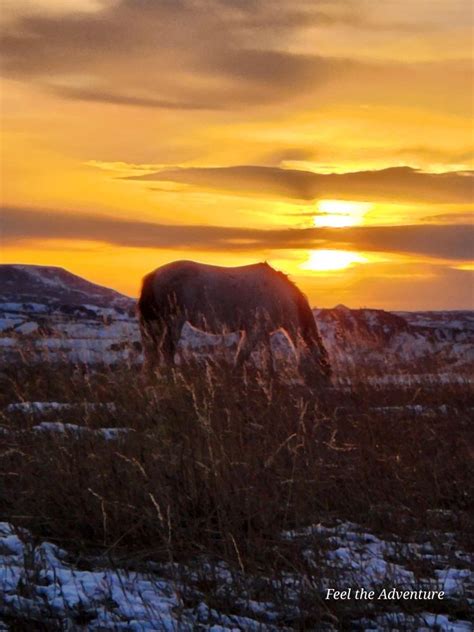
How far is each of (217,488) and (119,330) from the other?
21233mm

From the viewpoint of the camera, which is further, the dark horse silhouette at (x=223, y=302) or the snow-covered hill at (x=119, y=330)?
the dark horse silhouette at (x=223, y=302)

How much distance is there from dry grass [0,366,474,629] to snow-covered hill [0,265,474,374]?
121 inches

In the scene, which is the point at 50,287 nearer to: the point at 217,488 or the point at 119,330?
the point at 119,330

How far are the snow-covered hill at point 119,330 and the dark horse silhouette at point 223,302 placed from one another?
0.82 metres

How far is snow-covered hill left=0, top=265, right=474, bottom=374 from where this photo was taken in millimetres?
12752

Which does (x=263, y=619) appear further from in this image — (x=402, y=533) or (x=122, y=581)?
(x=402, y=533)

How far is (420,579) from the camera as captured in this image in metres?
4.09

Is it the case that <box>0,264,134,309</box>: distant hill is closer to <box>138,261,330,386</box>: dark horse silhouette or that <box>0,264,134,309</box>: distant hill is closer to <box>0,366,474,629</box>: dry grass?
<box>138,261,330,386</box>: dark horse silhouette

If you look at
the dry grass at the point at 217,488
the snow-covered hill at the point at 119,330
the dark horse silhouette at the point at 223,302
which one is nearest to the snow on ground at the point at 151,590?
the dry grass at the point at 217,488

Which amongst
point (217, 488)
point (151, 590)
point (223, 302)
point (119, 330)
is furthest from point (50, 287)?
point (151, 590)

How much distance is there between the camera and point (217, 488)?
4824 millimetres

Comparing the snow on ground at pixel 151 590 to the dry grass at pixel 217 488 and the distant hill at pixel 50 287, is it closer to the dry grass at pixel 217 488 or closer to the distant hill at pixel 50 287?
the dry grass at pixel 217 488

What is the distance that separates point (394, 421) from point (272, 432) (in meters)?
2.01

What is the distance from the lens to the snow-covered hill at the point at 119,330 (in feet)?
41.8
